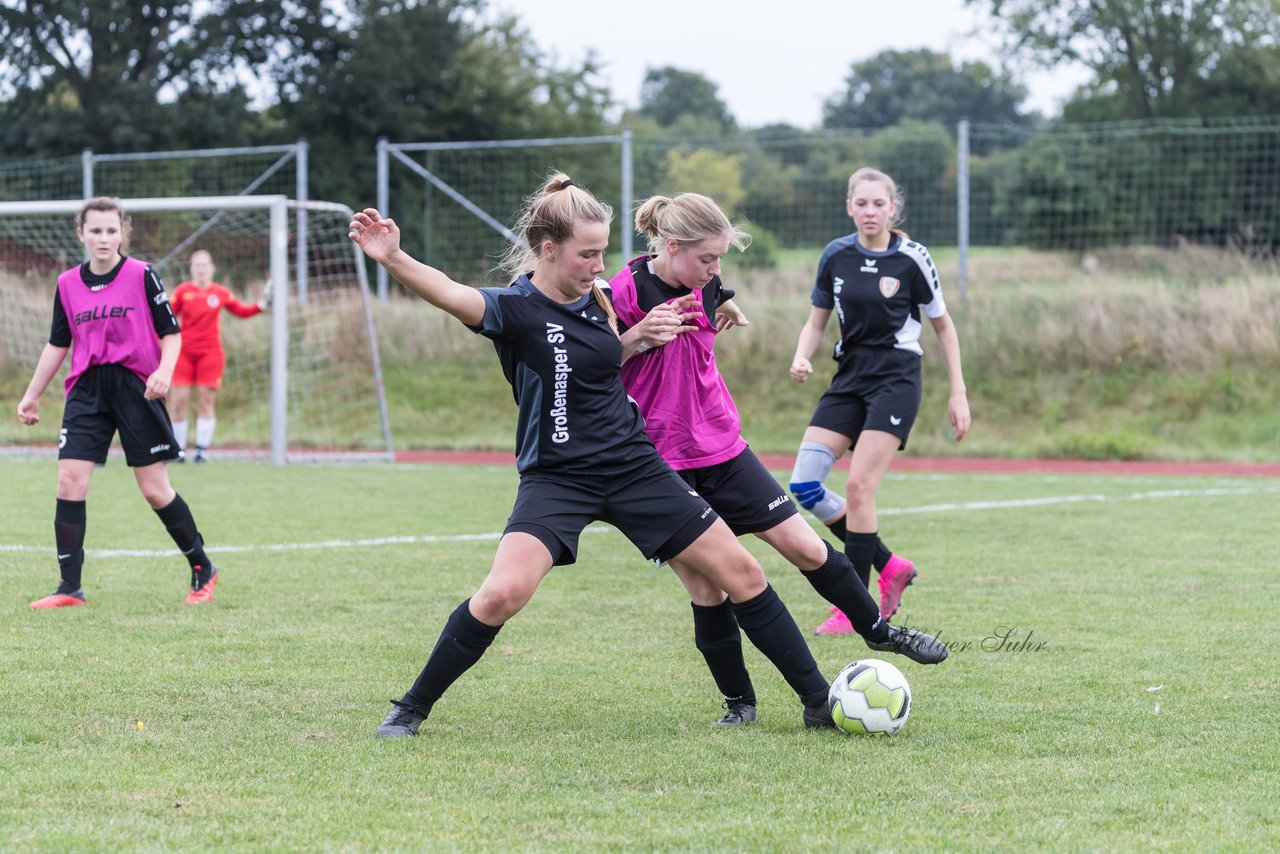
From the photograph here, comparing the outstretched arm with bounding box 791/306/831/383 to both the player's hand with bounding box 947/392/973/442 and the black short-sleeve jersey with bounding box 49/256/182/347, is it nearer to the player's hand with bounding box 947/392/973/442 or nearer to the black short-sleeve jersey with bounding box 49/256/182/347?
the player's hand with bounding box 947/392/973/442

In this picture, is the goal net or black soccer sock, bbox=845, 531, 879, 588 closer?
black soccer sock, bbox=845, 531, 879, 588

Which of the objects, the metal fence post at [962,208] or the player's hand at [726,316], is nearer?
the player's hand at [726,316]

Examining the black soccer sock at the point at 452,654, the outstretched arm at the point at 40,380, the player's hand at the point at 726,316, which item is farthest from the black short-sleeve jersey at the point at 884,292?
the outstretched arm at the point at 40,380

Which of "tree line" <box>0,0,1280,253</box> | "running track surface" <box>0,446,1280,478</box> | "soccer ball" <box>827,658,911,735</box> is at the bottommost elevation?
"running track surface" <box>0,446,1280,478</box>

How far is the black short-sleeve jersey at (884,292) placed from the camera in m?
6.12

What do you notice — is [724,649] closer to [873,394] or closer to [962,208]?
[873,394]

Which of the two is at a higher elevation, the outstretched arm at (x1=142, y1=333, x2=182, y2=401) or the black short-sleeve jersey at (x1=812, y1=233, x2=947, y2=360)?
the black short-sleeve jersey at (x1=812, y1=233, x2=947, y2=360)

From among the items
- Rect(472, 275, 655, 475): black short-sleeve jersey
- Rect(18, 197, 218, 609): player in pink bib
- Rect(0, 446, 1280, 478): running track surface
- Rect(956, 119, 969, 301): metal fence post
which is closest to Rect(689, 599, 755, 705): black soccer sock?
Rect(472, 275, 655, 475): black short-sleeve jersey

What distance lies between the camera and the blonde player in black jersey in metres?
6.03

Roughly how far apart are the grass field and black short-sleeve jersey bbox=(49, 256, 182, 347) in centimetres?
115

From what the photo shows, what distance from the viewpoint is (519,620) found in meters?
5.87

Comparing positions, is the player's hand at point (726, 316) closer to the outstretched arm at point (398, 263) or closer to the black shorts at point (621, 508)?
the black shorts at point (621, 508)

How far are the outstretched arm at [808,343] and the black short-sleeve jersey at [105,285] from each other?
106 inches

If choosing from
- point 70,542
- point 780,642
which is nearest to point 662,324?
point 780,642
